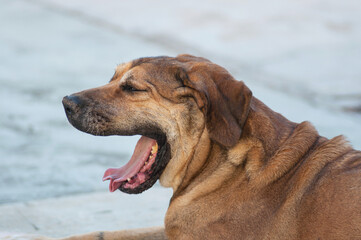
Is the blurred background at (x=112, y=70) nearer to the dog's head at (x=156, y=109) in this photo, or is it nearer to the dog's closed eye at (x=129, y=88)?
the dog's head at (x=156, y=109)

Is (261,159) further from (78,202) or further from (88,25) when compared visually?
(88,25)

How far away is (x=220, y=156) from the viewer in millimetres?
4027

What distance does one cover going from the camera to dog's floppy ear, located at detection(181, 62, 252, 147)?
12.4 ft

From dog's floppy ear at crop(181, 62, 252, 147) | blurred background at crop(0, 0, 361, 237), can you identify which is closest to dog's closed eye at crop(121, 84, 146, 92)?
dog's floppy ear at crop(181, 62, 252, 147)

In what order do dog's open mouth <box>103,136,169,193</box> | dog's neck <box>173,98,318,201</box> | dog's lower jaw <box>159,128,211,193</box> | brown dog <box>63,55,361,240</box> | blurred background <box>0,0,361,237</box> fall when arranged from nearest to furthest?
brown dog <box>63,55,361,240</box>
dog's neck <box>173,98,318,201</box>
dog's lower jaw <box>159,128,211,193</box>
dog's open mouth <box>103,136,169,193</box>
blurred background <box>0,0,361,237</box>

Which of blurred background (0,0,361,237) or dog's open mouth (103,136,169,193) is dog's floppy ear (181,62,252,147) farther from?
blurred background (0,0,361,237)

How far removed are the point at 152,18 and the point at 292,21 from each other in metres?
2.96

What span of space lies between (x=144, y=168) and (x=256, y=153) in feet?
2.40

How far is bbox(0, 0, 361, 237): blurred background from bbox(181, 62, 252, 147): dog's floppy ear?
1787 millimetres

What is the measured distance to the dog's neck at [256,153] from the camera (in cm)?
390

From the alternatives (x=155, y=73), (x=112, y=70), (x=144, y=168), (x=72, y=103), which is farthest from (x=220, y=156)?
(x=112, y=70)

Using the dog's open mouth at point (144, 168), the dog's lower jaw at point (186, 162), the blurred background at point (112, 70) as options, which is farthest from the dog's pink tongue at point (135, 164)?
the blurred background at point (112, 70)

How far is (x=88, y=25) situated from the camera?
45.7ft

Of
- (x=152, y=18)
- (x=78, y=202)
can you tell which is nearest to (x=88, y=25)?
(x=152, y=18)
